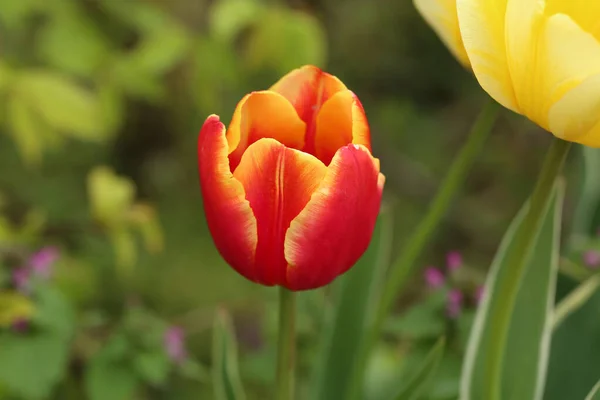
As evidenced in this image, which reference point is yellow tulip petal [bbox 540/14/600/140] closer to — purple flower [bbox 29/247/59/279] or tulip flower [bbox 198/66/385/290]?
tulip flower [bbox 198/66/385/290]

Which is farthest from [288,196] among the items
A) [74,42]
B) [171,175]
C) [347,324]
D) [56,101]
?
[171,175]

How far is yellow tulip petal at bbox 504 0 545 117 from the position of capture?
35 cm

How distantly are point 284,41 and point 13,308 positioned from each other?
0.50 meters

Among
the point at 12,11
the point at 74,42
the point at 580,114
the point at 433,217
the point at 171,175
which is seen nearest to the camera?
the point at 580,114

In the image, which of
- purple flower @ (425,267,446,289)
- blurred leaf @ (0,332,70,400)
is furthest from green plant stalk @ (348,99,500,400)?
blurred leaf @ (0,332,70,400)

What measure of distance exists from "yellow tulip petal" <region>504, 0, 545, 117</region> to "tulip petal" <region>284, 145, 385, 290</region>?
8 centimetres

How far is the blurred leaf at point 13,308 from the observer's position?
624 mm

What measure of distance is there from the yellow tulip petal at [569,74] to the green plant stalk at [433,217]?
0.09 meters

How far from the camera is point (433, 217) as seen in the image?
0.48 m

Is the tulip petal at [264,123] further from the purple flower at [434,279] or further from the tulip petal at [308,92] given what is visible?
the purple flower at [434,279]

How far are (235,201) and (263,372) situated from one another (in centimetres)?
38

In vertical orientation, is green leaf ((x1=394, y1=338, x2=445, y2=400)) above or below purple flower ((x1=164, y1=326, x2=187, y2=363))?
above

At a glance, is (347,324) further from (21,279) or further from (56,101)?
(56,101)

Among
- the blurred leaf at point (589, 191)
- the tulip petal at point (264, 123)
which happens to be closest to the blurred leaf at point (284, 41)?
the blurred leaf at point (589, 191)
